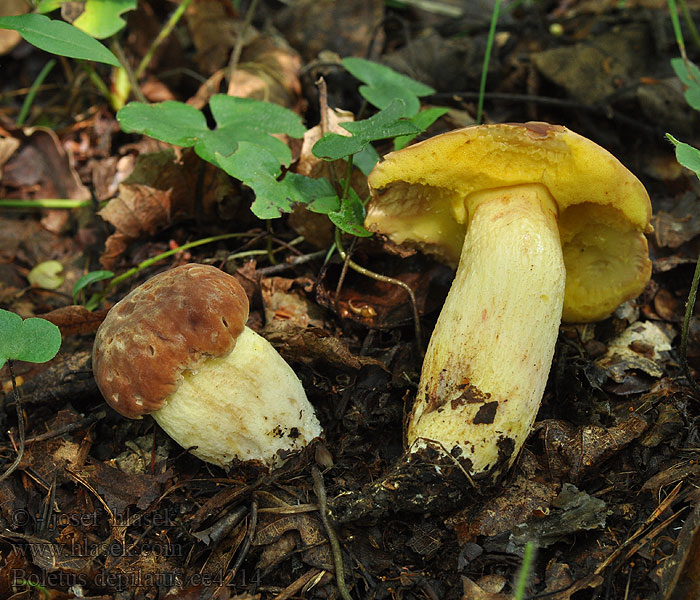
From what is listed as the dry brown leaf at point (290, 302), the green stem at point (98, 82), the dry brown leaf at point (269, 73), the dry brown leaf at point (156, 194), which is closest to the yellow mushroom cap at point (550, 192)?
the dry brown leaf at point (290, 302)

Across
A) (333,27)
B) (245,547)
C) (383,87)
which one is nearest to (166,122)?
(383,87)

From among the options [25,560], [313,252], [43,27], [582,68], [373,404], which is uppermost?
[43,27]

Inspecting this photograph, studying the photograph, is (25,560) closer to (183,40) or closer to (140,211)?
(140,211)

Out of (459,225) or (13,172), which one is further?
(13,172)

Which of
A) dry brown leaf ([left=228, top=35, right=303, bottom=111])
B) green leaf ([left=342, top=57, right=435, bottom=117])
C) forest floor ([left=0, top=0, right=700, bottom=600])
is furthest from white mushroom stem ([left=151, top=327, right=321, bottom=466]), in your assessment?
dry brown leaf ([left=228, top=35, right=303, bottom=111])

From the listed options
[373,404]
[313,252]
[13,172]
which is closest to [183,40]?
[13,172]

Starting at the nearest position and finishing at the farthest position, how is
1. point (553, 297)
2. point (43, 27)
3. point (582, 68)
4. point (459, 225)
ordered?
point (553, 297), point (43, 27), point (459, 225), point (582, 68)
